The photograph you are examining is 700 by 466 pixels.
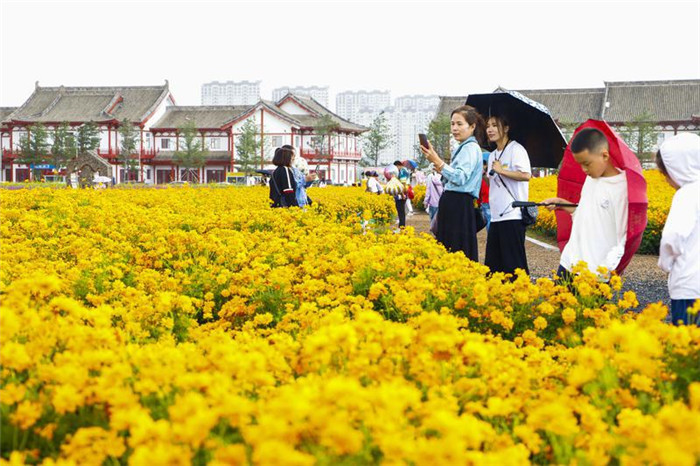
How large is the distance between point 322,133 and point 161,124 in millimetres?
11273

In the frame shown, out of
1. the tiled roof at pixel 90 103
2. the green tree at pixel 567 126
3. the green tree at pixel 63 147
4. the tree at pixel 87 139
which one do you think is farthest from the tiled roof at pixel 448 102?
the green tree at pixel 63 147

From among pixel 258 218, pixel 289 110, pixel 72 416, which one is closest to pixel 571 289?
pixel 72 416

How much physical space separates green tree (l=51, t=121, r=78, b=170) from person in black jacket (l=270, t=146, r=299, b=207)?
41.3 m

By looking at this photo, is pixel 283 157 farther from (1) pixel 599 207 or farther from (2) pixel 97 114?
(2) pixel 97 114

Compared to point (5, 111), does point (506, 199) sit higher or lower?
lower

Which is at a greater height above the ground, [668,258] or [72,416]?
[668,258]

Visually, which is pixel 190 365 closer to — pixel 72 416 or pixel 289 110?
pixel 72 416

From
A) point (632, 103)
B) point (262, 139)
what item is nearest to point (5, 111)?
point (262, 139)

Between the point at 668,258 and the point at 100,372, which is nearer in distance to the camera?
the point at 100,372

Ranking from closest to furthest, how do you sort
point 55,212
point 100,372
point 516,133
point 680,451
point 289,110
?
point 680,451
point 100,372
point 516,133
point 55,212
point 289,110

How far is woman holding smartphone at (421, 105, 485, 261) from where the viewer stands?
559 centimetres

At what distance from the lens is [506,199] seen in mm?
5621

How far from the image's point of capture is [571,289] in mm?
4242

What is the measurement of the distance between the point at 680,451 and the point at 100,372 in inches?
63.0
